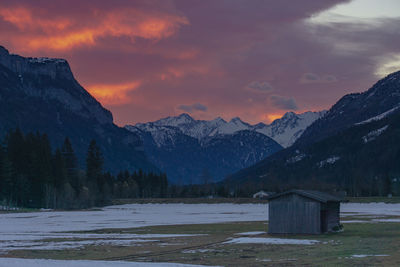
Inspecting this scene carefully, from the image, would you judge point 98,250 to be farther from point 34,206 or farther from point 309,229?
point 34,206

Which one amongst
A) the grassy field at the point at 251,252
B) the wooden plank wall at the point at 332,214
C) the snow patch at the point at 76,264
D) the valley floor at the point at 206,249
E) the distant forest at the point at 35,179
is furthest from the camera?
the distant forest at the point at 35,179

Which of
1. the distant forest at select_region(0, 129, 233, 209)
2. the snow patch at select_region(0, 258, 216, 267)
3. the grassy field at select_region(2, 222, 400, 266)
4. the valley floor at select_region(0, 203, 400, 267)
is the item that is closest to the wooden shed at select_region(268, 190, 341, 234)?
the valley floor at select_region(0, 203, 400, 267)

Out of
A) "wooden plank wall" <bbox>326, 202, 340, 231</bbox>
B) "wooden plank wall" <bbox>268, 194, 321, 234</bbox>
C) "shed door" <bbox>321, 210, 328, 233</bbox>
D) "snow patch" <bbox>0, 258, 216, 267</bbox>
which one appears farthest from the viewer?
"wooden plank wall" <bbox>326, 202, 340, 231</bbox>

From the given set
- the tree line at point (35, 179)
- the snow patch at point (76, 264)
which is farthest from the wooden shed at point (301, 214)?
the tree line at point (35, 179)

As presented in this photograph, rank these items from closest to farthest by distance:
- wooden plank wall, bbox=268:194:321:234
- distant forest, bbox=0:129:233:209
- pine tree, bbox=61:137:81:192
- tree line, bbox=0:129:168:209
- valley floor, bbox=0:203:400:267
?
valley floor, bbox=0:203:400:267, wooden plank wall, bbox=268:194:321:234, distant forest, bbox=0:129:233:209, tree line, bbox=0:129:168:209, pine tree, bbox=61:137:81:192

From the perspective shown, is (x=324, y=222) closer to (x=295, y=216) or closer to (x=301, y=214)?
(x=301, y=214)

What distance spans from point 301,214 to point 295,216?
69 cm

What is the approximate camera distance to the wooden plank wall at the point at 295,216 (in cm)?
5962

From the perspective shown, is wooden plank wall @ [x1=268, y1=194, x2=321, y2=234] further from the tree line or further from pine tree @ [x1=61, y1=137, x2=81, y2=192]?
pine tree @ [x1=61, y1=137, x2=81, y2=192]

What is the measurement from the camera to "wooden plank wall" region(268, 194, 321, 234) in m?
59.6

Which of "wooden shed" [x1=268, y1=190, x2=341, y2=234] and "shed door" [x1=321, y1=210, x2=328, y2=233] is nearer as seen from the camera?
"wooden shed" [x1=268, y1=190, x2=341, y2=234]

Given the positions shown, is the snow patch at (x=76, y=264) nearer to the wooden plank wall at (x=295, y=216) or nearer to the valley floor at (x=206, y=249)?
the valley floor at (x=206, y=249)

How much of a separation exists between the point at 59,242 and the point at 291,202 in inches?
986

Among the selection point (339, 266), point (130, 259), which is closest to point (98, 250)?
point (130, 259)
